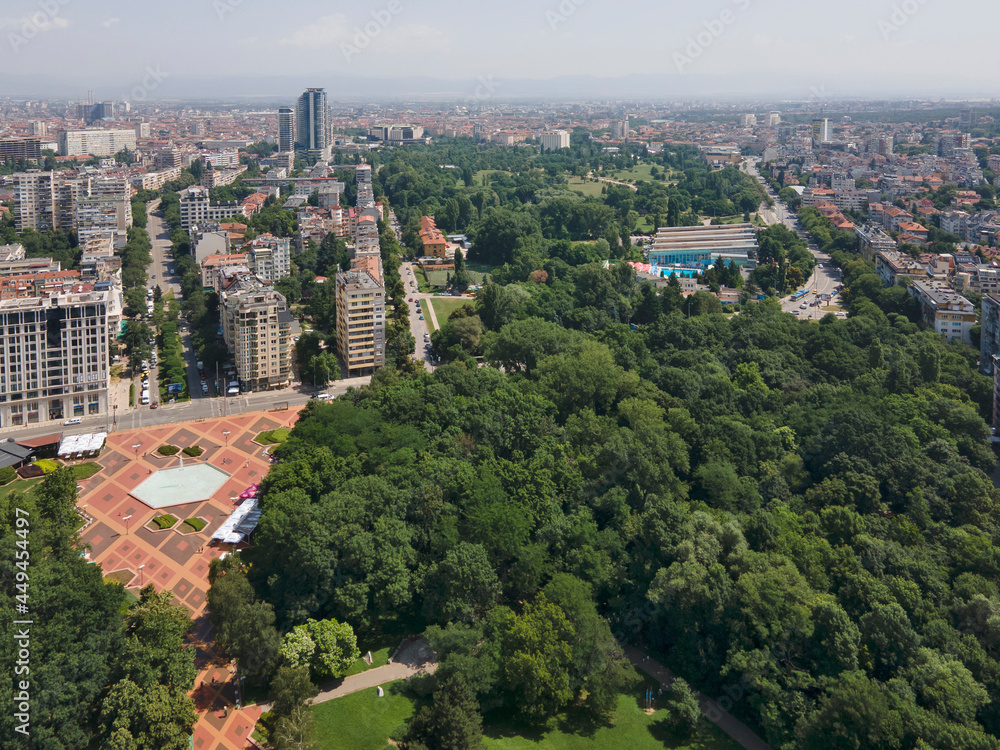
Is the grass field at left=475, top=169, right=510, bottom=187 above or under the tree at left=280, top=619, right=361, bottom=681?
above

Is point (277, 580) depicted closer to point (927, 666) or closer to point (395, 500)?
point (395, 500)

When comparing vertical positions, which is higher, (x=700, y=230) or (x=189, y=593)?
(x=700, y=230)

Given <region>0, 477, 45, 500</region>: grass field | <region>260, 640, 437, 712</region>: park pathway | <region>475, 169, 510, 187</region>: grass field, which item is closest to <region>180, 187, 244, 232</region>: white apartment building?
<region>475, 169, 510, 187</region>: grass field

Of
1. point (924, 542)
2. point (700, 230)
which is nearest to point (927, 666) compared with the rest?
point (924, 542)

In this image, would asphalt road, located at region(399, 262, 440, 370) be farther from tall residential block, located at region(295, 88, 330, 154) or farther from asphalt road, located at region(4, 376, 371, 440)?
tall residential block, located at region(295, 88, 330, 154)

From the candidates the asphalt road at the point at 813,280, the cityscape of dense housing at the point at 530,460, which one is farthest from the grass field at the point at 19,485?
the asphalt road at the point at 813,280

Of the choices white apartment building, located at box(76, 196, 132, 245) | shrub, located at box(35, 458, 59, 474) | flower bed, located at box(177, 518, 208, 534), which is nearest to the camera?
flower bed, located at box(177, 518, 208, 534)
